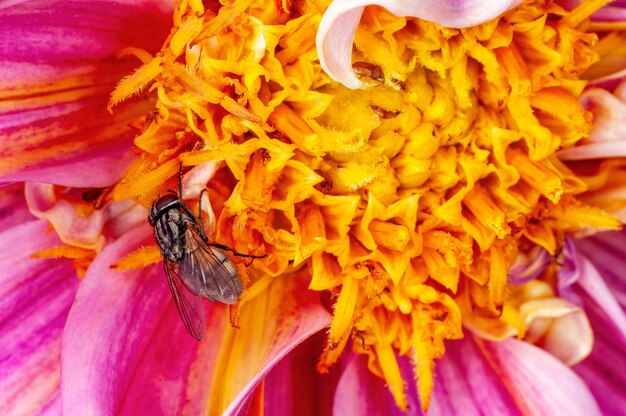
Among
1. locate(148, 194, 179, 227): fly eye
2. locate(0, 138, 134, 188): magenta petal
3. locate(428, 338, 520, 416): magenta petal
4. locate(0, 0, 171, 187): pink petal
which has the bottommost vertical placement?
locate(428, 338, 520, 416): magenta petal

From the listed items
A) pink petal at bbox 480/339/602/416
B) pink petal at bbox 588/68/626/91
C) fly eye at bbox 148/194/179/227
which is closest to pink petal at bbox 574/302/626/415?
pink petal at bbox 480/339/602/416

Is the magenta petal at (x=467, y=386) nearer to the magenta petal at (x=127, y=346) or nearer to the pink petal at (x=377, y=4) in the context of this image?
the magenta petal at (x=127, y=346)

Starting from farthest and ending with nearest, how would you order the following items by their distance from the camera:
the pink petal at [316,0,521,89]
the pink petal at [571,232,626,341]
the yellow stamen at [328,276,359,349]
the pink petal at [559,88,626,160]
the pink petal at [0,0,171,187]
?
1. the pink petal at [571,232,626,341]
2. the pink petal at [559,88,626,160]
3. the yellow stamen at [328,276,359,349]
4. the pink petal at [0,0,171,187]
5. the pink petal at [316,0,521,89]

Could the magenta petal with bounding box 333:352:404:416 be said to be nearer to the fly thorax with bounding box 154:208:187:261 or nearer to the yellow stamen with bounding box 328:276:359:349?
the yellow stamen with bounding box 328:276:359:349

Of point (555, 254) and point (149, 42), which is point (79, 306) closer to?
point (149, 42)

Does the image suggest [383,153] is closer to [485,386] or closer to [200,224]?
[200,224]

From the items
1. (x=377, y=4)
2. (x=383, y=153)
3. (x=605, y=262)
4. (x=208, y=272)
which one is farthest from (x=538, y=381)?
(x=377, y=4)
